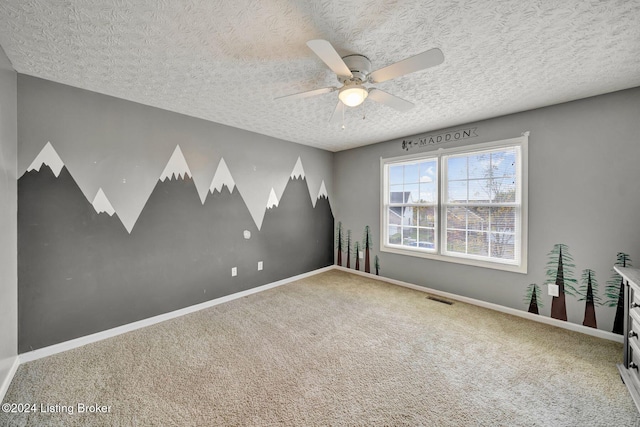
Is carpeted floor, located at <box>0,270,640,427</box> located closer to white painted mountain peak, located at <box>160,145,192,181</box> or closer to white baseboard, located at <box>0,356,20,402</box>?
white baseboard, located at <box>0,356,20,402</box>

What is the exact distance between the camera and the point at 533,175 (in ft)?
9.24

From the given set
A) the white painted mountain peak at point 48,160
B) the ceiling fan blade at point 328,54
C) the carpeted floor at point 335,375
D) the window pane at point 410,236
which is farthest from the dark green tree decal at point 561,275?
the white painted mountain peak at point 48,160

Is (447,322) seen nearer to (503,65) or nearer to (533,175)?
(533,175)

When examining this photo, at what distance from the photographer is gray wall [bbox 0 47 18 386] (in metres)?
1.75

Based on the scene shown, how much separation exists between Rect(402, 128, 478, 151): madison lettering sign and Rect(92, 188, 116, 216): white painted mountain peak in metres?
3.93

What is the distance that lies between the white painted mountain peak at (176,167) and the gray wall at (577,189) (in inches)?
143

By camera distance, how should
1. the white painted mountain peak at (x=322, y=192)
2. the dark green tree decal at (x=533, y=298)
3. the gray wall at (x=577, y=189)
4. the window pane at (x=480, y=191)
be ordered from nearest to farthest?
the gray wall at (x=577, y=189) < the dark green tree decal at (x=533, y=298) < the window pane at (x=480, y=191) < the white painted mountain peak at (x=322, y=192)

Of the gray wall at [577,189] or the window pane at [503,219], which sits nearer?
the gray wall at [577,189]

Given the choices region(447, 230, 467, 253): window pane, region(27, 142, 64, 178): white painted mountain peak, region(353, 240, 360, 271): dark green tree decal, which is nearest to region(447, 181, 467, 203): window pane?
region(447, 230, 467, 253): window pane

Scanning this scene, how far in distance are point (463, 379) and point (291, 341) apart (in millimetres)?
1471

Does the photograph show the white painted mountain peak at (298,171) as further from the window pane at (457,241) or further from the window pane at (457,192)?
the window pane at (457,241)

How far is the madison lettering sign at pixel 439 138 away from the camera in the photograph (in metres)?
3.30

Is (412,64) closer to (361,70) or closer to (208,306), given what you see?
(361,70)

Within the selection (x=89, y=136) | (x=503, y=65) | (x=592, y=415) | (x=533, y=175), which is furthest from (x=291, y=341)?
(x=533, y=175)
